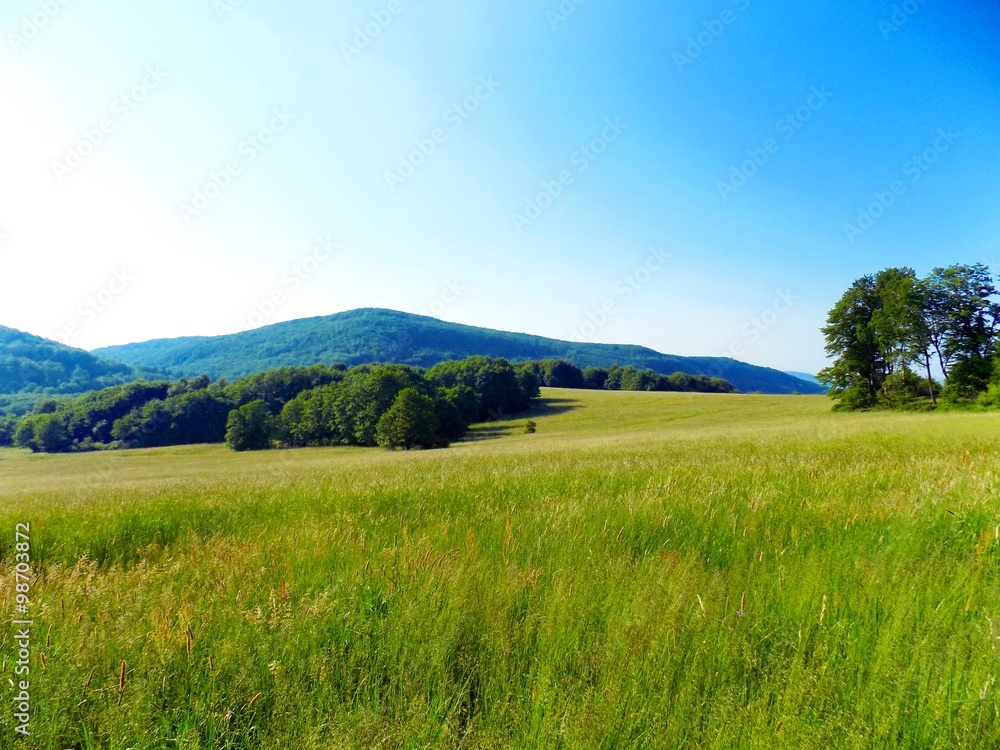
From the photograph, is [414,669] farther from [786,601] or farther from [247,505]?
[247,505]

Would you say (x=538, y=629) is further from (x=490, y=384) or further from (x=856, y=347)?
(x=490, y=384)

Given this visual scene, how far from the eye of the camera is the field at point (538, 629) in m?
1.83

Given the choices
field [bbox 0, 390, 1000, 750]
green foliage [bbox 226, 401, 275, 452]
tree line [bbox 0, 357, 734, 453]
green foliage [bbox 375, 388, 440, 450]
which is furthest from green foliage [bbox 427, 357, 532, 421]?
field [bbox 0, 390, 1000, 750]

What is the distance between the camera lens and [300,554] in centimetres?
360

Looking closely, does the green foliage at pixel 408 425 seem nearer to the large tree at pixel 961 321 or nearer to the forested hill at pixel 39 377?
the large tree at pixel 961 321

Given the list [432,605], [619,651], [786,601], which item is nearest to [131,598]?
[432,605]

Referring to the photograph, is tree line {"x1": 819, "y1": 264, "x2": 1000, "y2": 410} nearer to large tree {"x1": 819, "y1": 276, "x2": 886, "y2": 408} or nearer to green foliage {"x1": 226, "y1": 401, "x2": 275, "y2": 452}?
large tree {"x1": 819, "y1": 276, "x2": 886, "y2": 408}

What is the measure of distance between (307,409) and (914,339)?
79453mm

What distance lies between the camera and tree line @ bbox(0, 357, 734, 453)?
66.5 meters

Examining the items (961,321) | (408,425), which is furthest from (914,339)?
(408,425)

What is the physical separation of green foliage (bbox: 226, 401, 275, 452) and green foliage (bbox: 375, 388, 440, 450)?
2572 cm

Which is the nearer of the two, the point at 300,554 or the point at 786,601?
the point at 786,601

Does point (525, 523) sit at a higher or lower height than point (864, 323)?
lower

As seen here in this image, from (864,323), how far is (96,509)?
66182 mm
